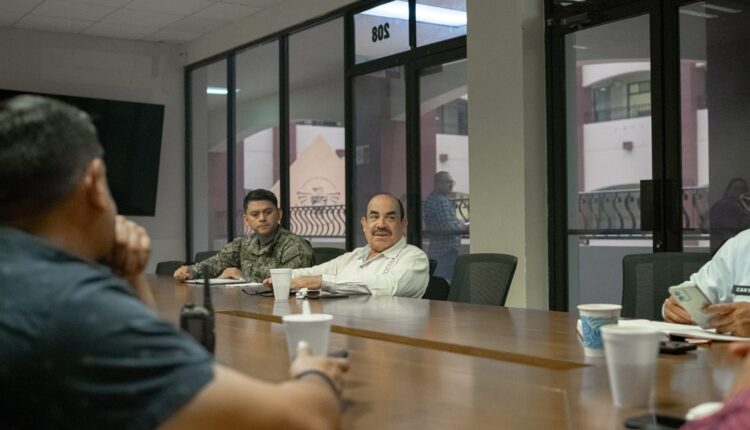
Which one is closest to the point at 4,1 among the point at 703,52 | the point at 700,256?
the point at 703,52

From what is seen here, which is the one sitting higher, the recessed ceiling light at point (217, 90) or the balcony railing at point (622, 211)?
the recessed ceiling light at point (217, 90)

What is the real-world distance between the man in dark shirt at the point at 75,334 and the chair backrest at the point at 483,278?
254cm

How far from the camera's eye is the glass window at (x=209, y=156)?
8.44m

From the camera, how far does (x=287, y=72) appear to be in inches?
292

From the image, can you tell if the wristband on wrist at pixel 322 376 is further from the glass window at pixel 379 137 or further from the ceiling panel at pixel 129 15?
the ceiling panel at pixel 129 15

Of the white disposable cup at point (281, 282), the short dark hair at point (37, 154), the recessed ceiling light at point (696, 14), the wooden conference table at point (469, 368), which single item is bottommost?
the wooden conference table at point (469, 368)

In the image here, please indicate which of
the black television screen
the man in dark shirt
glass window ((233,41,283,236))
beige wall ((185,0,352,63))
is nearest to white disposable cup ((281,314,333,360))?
the man in dark shirt

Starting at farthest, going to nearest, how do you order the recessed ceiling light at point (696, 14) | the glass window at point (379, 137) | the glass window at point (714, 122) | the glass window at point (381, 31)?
the glass window at point (379, 137), the glass window at point (381, 31), the recessed ceiling light at point (696, 14), the glass window at point (714, 122)

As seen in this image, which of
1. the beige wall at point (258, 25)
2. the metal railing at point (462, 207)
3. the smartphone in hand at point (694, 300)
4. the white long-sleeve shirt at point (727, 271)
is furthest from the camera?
the beige wall at point (258, 25)

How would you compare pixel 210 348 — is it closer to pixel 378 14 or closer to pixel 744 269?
pixel 744 269

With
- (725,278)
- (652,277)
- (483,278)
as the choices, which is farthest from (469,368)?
(483,278)

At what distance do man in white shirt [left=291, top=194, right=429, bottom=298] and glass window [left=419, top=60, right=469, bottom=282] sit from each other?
1513 mm

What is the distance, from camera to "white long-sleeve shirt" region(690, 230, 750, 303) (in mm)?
2662

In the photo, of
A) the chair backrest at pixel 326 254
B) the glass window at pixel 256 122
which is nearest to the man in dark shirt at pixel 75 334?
the chair backrest at pixel 326 254
